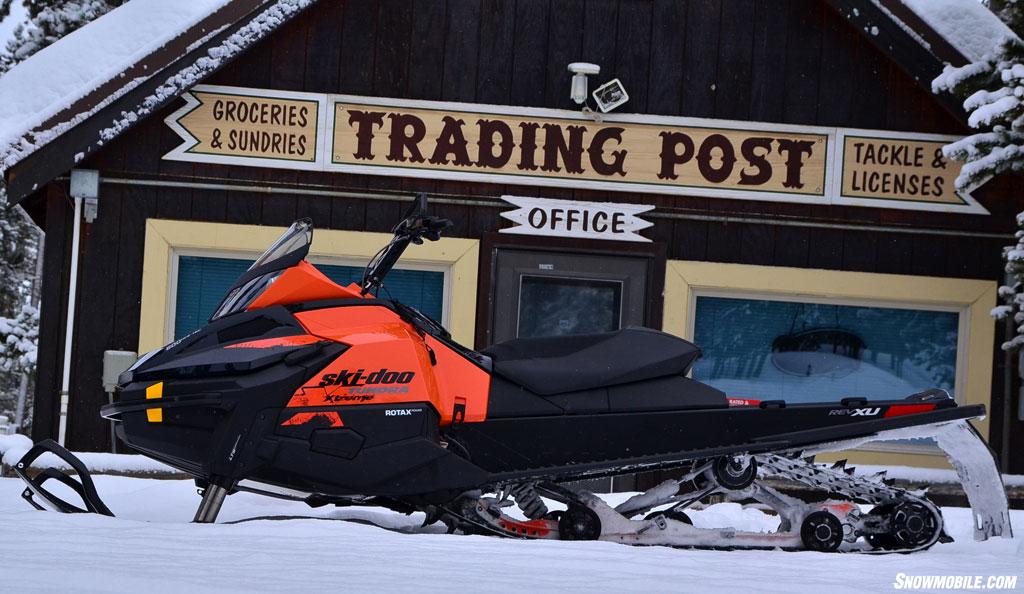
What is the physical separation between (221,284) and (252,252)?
0.99ft

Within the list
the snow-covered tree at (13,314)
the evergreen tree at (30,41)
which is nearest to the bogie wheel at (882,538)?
the snow-covered tree at (13,314)

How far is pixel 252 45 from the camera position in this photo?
7.41 meters

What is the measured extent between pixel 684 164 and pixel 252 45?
9.51 feet

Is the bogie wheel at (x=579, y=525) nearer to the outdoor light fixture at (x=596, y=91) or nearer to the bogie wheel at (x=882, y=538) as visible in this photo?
the bogie wheel at (x=882, y=538)

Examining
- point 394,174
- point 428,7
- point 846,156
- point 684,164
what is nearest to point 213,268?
point 394,174

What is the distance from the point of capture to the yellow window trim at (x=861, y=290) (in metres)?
7.69

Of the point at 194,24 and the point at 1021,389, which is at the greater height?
the point at 194,24

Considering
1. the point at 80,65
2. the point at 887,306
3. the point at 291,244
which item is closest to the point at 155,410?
the point at 291,244

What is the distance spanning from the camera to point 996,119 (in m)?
6.88

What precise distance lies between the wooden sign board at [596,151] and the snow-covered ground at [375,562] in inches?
140

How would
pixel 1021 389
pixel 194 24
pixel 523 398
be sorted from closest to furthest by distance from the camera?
pixel 523 398 < pixel 194 24 < pixel 1021 389

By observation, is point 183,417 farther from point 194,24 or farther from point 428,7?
point 428,7

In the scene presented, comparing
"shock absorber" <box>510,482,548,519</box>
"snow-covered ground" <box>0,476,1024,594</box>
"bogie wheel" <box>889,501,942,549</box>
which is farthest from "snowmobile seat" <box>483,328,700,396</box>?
"bogie wheel" <box>889,501,942,549</box>

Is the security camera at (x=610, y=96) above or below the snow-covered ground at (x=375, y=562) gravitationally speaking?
above
